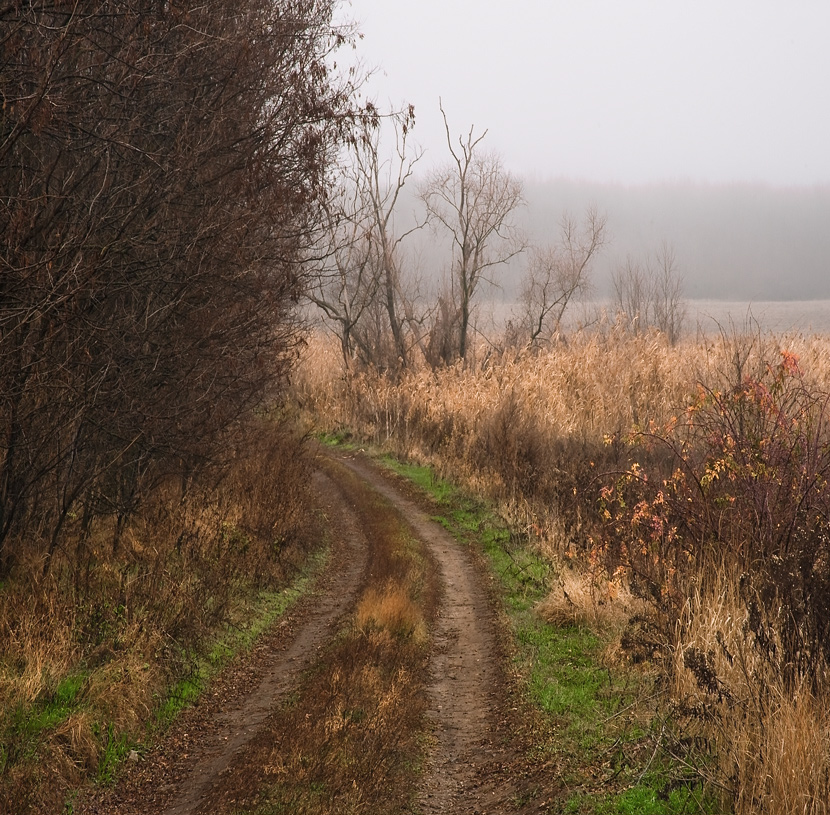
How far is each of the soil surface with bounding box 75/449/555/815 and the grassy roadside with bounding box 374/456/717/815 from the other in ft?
0.74

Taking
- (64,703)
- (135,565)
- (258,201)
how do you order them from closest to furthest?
(64,703) → (135,565) → (258,201)

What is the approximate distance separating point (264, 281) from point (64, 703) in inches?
220

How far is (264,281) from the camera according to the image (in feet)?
32.2

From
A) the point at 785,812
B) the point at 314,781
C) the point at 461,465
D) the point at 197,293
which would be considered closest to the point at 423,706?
the point at 314,781

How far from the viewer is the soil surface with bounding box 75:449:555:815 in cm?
535

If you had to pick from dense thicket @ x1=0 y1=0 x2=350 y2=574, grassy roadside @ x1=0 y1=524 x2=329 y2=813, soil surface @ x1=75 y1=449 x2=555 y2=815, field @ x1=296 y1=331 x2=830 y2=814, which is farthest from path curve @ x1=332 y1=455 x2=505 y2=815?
dense thicket @ x1=0 y1=0 x2=350 y2=574

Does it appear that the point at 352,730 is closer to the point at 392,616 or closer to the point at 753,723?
the point at 392,616

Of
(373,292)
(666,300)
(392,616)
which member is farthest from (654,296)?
(392,616)

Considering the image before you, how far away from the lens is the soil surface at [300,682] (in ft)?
17.5

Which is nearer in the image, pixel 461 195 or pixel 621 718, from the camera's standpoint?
pixel 621 718

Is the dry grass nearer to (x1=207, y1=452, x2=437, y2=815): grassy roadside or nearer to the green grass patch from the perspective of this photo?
the green grass patch

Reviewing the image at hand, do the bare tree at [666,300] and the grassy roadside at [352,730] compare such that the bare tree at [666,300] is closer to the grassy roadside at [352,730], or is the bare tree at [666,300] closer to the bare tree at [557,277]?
Answer: the bare tree at [557,277]

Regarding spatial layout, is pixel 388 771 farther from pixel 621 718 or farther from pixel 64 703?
pixel 64 703

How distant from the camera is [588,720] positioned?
612 centimetres
